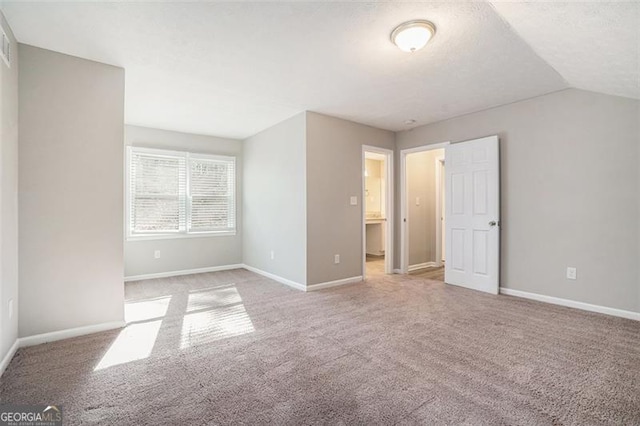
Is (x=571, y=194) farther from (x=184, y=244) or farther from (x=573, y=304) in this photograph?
(x=184, y=244)

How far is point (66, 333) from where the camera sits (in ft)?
8.55

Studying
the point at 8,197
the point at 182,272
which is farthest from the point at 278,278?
the point at 8,197

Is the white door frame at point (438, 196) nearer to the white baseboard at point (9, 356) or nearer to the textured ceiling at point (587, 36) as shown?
the textured ceiling at point (587, 36)

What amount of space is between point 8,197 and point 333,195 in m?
3.33

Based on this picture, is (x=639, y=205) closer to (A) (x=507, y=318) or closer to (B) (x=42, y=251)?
(A) (x=507, y=318)

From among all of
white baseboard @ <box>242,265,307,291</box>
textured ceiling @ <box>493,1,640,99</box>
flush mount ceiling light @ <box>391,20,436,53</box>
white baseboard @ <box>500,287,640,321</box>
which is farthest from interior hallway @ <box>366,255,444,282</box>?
flush mount ceiling light @ <box>391,20,436,53</box>

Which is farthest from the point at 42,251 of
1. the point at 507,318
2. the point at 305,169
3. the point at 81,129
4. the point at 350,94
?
the point at 507,318

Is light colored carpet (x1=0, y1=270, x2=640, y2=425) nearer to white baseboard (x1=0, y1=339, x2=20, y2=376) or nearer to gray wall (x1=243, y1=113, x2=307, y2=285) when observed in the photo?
white baseboard (x1=0, y1=339, x2=20, y2=376)

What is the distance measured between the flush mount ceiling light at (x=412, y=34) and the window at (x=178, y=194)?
4148 mm

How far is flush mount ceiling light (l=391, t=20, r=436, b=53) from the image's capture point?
7.05ft

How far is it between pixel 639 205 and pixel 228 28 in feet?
13.3

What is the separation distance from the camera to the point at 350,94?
3.56 metres

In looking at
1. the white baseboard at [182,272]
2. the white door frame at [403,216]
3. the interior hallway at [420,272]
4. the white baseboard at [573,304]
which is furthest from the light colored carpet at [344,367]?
the white door frame at [403,216]

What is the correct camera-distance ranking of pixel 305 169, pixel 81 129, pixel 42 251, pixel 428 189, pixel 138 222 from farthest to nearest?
pixel 428 189, pixel 138 222, pixel 305 169, pixel 81 129, pixel 42 251
